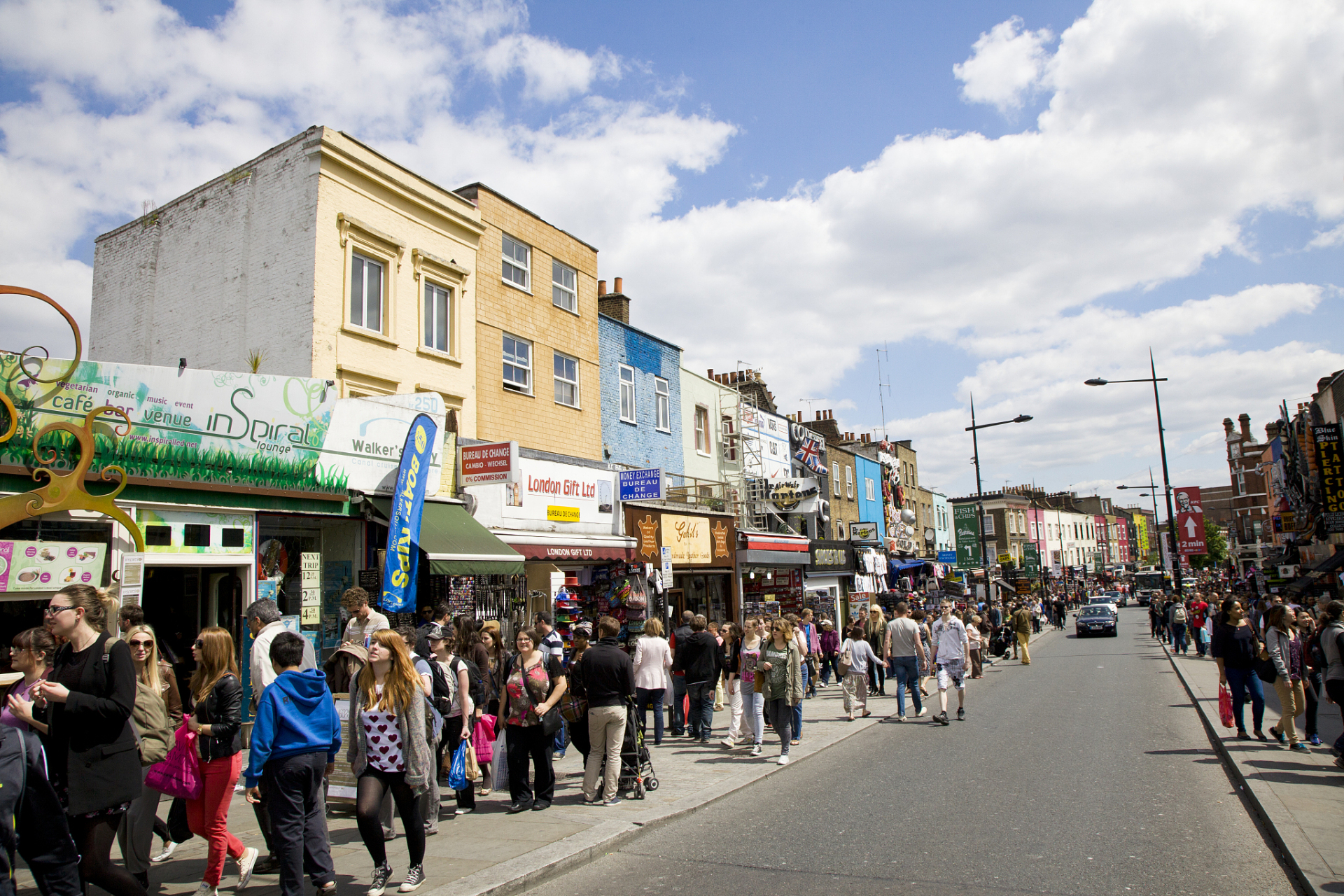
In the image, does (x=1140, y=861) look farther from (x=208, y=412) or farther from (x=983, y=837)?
(x=208, y=412)

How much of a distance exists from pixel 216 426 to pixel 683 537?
42.7 ft

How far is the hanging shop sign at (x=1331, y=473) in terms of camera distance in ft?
80.8

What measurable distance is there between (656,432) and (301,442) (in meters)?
12.5

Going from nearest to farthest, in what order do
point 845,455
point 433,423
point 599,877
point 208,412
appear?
point 599,877 → point 208,412 → point 433,423 → point 845,455

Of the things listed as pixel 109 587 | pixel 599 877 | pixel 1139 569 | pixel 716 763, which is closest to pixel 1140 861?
pixel 599 877

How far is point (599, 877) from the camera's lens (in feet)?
19.8

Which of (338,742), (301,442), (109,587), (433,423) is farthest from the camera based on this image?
(433,423)

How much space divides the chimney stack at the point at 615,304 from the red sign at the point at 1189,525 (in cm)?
2379

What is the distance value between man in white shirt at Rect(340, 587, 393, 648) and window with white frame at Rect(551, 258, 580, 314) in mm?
13125

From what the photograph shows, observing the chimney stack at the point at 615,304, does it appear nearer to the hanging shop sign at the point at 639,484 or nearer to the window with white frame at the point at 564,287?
the window with white frame at the point at 564,287

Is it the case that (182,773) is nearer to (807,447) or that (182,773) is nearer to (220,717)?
(220,717)

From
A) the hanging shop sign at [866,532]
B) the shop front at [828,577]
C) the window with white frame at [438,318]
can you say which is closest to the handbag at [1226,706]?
the window with white frame at [438,318]

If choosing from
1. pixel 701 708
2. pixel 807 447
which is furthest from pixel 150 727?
pixel 807 447

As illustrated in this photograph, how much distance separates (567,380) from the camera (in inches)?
805
